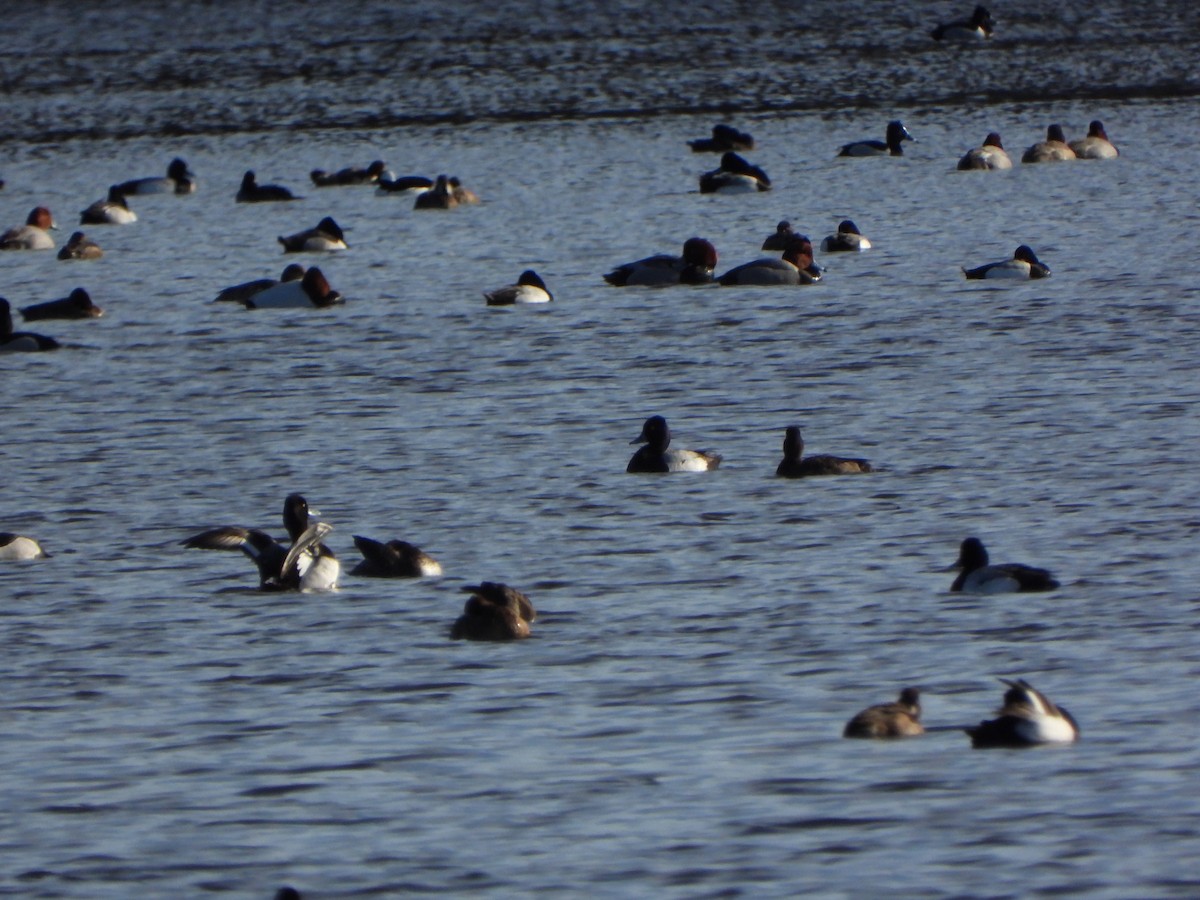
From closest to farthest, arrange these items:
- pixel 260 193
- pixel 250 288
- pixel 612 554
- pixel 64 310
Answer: pixel 612 554
pixel 64 310
pixel 250 288
pixel 260 193

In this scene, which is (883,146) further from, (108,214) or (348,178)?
(108,214)

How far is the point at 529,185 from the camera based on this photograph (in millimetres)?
47156

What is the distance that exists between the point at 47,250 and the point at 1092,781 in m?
31.8

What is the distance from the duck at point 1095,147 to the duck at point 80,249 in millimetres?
17748

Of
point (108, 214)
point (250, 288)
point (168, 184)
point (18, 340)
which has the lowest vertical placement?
point (18, 340)

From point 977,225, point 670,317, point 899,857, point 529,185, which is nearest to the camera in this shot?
point 899,857

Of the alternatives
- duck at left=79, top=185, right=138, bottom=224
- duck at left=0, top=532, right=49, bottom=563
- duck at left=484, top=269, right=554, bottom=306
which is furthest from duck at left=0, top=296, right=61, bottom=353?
duck at left=79, top=185, right=138, bottom=224

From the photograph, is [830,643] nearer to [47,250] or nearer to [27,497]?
[27,497]

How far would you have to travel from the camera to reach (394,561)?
17.5 meters

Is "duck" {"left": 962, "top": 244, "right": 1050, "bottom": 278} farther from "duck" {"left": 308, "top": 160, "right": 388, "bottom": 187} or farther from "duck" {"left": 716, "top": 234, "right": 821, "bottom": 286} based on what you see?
"duck" {"left": 308, "top": 160, "right": 388, "bottom": 187}

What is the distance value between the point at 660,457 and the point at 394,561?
388 centimetres

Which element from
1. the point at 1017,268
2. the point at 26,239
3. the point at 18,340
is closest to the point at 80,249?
the point at 26,239

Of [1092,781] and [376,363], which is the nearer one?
[1092,781]

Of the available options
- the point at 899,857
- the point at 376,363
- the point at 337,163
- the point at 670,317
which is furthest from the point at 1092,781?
the point at 337,163
